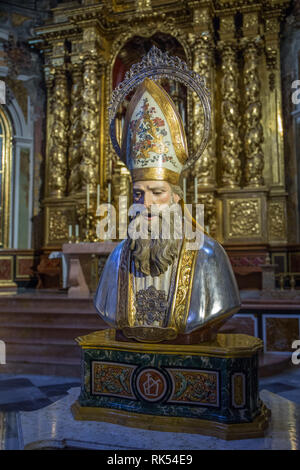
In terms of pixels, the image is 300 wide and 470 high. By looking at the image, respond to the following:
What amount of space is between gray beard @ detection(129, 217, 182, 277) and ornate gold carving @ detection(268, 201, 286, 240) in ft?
19.5

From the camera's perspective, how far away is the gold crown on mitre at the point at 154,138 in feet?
9.07

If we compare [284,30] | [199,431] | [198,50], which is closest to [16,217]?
[198,50]

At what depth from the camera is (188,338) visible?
2.58 meters

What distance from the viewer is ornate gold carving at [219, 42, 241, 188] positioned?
8406mm

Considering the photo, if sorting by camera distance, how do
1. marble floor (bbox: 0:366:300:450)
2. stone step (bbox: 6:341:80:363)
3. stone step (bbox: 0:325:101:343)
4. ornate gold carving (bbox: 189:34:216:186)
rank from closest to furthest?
marble floor (bbox: 0:366:300:450) → stone step (bbox: 6:341:80:363) → stone step (bbox: 0:325:101:343) → ornate gold carving (bbox: 189:34:216:186)

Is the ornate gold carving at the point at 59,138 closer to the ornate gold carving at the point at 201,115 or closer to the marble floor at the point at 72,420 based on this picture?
the ornate gold carving at the point at 201,115

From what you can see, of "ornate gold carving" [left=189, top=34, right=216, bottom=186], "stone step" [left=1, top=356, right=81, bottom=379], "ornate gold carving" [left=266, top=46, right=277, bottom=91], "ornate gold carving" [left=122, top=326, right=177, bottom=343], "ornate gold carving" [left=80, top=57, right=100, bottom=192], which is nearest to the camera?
"ornate gold carving" [left=122, top=326, right=177, bottom=343]

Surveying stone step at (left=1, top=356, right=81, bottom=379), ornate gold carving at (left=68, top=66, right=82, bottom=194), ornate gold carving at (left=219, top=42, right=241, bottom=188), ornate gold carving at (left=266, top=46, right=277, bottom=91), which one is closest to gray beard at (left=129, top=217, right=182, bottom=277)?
stone step at (left=1, top=356, right=81, bottom=379)

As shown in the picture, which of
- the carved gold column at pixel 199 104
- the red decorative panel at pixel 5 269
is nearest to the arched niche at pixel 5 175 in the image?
the red decorative panel at pixel 5 269

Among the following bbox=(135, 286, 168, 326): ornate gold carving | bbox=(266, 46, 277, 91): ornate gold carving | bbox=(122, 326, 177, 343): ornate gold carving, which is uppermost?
bbox=(266, 46, 277, 91): ornate gold carving

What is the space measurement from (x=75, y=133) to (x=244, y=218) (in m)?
4.07

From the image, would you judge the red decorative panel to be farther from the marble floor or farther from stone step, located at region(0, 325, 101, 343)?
the marble floor

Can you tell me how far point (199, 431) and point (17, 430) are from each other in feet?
3.92

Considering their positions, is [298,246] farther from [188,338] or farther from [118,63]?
[188,338]
